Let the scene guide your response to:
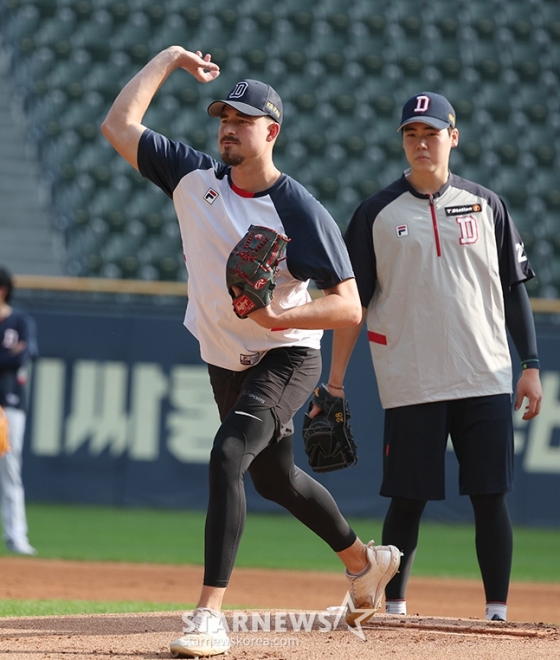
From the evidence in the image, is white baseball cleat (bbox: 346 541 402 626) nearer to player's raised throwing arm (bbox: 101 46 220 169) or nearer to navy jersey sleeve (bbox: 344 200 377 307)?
navy jersey sleeve (bbox: 344 200 377 307)

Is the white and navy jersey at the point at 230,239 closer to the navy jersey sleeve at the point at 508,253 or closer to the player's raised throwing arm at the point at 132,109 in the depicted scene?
the player's raised throwing arm at the point at 132,109

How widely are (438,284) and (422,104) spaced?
2.30ft

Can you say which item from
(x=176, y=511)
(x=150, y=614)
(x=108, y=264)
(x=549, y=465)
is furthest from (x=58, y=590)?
(x=108, y=264)

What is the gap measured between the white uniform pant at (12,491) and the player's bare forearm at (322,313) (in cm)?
453

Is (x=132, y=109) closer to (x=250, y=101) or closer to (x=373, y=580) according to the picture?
(x=250, y=101)

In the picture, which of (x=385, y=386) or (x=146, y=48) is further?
(x=146, y=48)

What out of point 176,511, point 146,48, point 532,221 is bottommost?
point 176,511

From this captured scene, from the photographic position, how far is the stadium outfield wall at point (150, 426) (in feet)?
31.3

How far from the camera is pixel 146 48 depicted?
45.3ft

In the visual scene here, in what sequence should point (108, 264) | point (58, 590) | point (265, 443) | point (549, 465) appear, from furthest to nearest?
point (108, 264)
point (549, 465)
point (58, 590)
point (265, 443)

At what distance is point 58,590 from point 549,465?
16.4ft

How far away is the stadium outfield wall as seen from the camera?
9531 millimetres

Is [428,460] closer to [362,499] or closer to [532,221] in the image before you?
[362,499]

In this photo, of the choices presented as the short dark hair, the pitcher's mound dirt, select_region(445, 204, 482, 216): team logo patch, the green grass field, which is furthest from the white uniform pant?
select_region(445, 204, 482, 216): team logo patch
